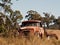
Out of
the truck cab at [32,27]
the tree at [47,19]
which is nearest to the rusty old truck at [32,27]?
the truck cab at [32,27]

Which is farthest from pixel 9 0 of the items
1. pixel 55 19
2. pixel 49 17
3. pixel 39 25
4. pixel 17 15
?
pixel 55 19

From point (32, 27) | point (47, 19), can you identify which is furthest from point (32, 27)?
point (47, 19)

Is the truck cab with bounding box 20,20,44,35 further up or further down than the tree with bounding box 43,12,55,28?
further up

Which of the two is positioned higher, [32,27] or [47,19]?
[32,27]

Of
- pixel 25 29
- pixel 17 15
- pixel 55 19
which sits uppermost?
pixel 25 29

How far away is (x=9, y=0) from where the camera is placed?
49031 mm

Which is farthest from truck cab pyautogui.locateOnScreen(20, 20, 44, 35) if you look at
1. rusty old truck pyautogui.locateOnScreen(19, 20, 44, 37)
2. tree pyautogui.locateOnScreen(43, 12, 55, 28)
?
tree pyautogui.locateOnScreen(43, 12, 55, 28)

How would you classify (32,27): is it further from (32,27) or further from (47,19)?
(47,19)

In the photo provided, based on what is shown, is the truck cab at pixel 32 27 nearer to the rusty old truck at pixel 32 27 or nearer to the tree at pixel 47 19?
the rusty old truck at pixel 32 27

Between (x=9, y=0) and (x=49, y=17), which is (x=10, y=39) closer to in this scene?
(x=9, y=0)

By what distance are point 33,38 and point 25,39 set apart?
1.55ft

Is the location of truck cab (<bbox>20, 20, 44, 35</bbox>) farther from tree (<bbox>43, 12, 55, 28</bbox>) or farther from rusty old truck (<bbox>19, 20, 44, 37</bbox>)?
tree (<bbox>43, 12, 55, 28</bbox>)

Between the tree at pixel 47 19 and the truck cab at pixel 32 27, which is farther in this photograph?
the tree at pixel 47 19

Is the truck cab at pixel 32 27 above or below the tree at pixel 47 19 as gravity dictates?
above
